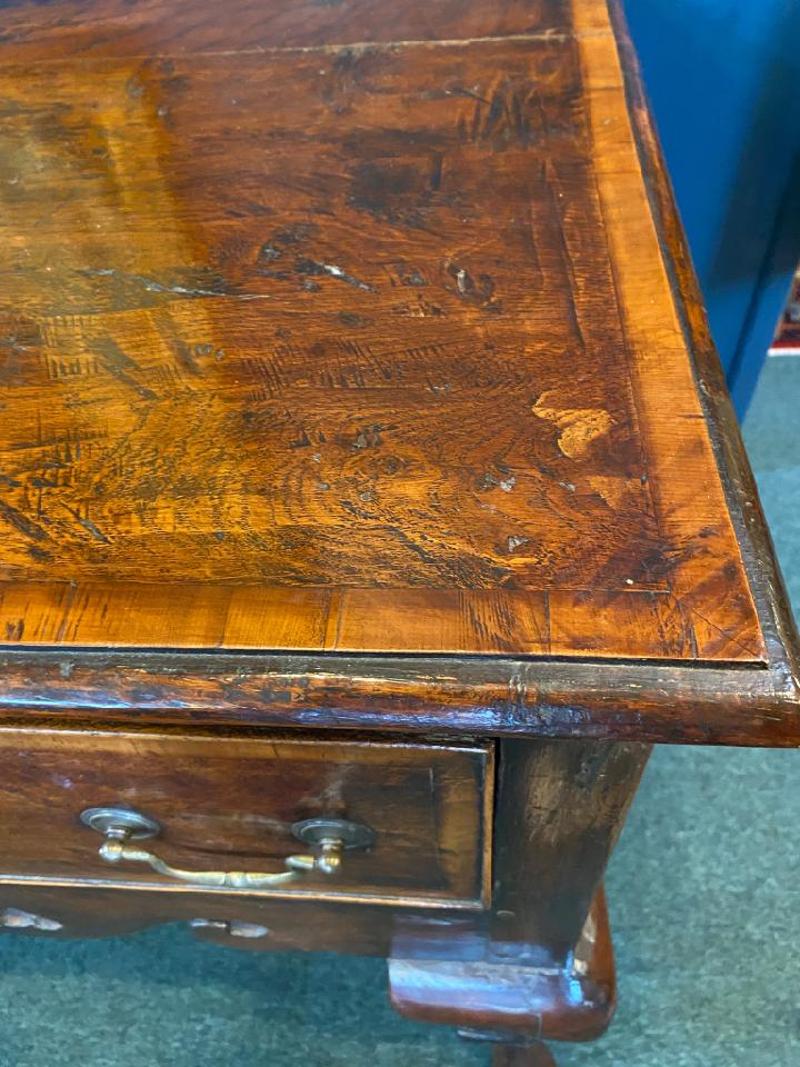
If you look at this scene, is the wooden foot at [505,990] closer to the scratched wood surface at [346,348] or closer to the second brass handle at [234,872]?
the second brass handle at [234,872]

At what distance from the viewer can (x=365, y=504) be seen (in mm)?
419

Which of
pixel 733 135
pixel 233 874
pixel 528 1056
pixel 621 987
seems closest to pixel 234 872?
pixel 233 874

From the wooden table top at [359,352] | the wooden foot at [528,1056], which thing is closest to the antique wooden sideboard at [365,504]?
the wooden table top at [359,352]

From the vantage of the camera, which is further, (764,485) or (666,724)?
(764,485)

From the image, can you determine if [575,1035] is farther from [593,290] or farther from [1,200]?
[1,200]

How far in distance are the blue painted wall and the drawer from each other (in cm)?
→ 79

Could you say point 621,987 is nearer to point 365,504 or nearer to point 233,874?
point 233,874

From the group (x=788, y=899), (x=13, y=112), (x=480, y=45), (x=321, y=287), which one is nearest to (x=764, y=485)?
(x=788, y=899)

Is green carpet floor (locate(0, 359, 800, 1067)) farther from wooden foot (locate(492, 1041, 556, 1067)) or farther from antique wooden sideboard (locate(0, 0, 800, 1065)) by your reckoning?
antique wooden sideboard (locate(0, 0, 800, 1065))

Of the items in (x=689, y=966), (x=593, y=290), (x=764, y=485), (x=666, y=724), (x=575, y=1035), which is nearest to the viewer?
(x=666, y=724)

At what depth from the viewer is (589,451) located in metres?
0.43

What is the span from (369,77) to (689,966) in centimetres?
87

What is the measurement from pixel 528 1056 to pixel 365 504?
59 centimetres

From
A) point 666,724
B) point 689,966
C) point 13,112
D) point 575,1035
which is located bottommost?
point 689,966
